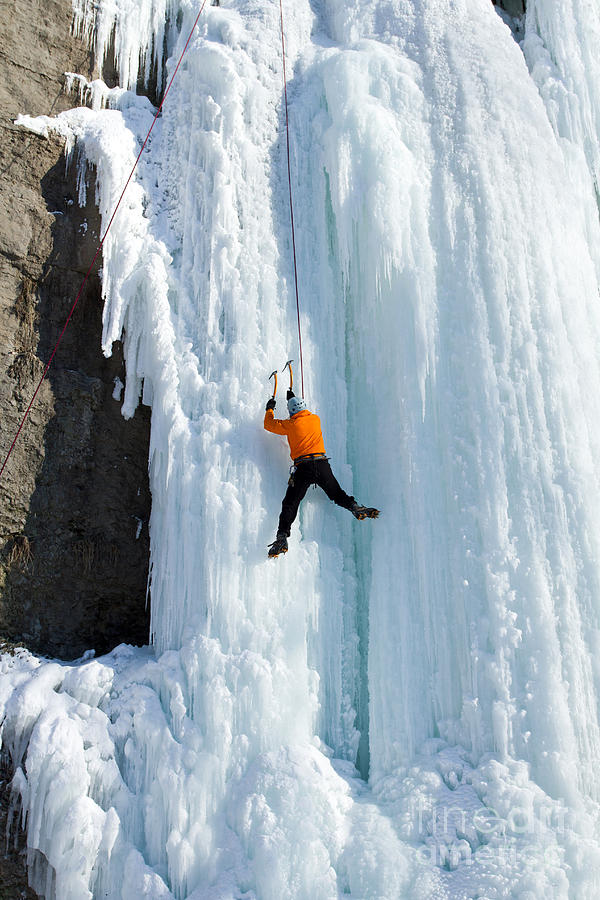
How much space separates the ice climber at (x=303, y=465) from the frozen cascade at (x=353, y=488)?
7.5 inches

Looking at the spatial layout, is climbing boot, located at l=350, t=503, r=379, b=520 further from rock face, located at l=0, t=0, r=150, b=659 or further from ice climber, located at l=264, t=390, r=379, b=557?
rock face, located at l=0, t=0, r=150, b=659

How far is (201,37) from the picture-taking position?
6152 millimetres

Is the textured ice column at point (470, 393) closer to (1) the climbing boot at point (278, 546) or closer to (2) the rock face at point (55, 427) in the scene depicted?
(1) the climbing boot at point (278, 546)

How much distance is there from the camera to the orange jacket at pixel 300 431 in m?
4.71

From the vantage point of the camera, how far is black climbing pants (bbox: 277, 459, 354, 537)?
4664 millimetres

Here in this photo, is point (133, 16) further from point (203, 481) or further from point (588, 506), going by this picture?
point (588, 506)

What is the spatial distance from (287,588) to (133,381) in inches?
81.8

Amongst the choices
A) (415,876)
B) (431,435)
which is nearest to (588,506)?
(431,435)

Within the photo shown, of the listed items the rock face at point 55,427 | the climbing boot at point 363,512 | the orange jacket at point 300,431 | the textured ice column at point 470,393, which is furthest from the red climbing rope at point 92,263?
the climbing boot at point 363,512

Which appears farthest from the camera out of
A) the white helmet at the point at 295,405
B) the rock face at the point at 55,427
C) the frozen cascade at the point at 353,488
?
the rock face at the point at 55,427

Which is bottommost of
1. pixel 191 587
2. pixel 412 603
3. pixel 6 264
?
pixel 191 587

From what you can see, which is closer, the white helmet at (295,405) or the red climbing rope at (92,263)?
the white helmet at (295,405)

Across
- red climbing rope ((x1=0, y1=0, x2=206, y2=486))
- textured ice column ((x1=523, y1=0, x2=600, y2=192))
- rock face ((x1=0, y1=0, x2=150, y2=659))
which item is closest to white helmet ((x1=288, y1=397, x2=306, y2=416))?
rock face ((x1=0, y1=0, x2=150, y2=659))

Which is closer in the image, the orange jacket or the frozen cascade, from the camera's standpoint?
the frozen cascade
